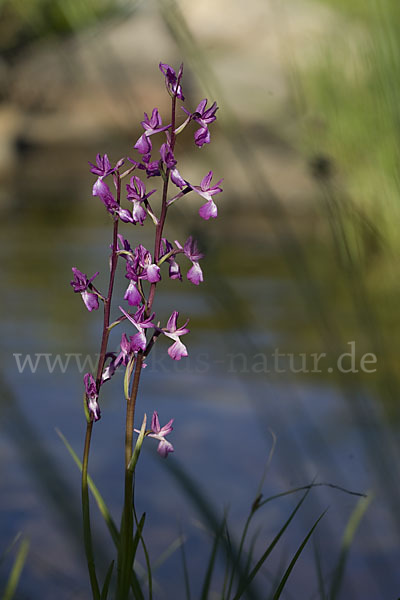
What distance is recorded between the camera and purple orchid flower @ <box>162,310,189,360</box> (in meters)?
0.32

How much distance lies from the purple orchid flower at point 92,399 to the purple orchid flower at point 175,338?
0.10 ft

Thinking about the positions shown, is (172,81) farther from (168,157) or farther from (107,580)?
(107,580)

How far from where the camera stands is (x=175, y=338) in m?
0.32

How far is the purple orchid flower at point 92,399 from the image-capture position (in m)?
0.31

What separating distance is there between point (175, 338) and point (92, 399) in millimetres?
40

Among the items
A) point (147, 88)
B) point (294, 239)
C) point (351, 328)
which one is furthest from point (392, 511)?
point (147, 88)

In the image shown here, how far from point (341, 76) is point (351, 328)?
1.03 m

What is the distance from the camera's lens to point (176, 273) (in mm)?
341

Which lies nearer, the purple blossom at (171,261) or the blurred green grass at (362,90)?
the blurred green grass at (362,90)

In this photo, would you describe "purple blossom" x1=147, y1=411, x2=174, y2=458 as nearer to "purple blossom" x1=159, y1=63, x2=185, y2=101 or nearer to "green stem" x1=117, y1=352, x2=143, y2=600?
"green stem" x1=117, y1=352, x2=143, y2=600

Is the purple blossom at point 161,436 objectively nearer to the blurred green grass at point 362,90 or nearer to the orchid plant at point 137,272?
the orchid plant at point 137,272

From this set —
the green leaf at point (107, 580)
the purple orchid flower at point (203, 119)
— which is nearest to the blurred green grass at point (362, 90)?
the purple orchid flower at point (203, 119)

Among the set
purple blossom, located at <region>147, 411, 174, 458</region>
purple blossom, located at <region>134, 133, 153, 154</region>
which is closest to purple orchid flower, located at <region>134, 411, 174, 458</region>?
purple blossom, located at <region>147, 411, 174, 458</region>

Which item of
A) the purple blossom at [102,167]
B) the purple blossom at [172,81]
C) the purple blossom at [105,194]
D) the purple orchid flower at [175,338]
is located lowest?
the purple orchid flower at [175,338]
